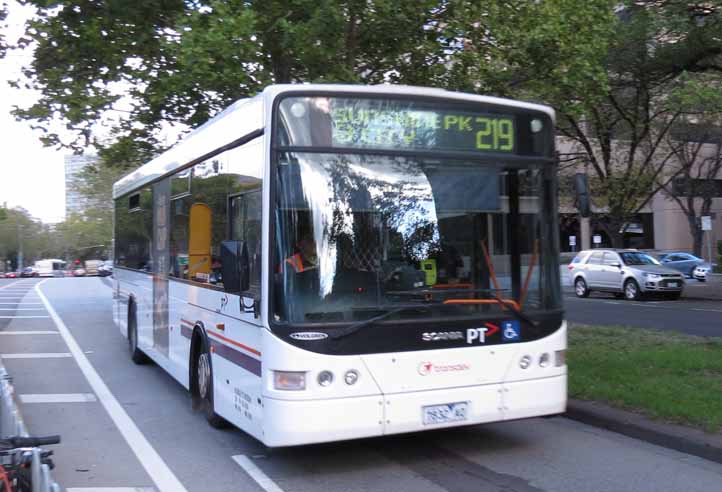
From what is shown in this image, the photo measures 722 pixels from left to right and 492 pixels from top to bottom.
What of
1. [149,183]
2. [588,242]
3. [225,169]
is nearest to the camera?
[225,169]

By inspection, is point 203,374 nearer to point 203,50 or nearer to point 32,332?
point 203,50

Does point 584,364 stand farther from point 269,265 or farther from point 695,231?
point 695,231

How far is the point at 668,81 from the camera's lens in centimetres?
2236

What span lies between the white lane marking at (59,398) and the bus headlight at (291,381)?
499 cm

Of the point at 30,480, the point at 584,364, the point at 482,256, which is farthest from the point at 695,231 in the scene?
the point at 30,480

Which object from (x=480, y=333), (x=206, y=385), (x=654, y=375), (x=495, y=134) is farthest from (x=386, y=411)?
(x=654, y=375)

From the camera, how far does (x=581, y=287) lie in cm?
2827

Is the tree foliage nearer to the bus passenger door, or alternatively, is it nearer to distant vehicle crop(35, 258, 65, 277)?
the bus passenger door

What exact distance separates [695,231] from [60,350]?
1456 inches

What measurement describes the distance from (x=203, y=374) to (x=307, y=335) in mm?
2715

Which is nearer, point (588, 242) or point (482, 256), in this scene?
point (482, 256)

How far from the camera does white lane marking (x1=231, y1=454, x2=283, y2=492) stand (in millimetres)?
5860

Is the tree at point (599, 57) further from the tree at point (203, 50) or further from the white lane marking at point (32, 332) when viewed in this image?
the white lane marking at point (32, 332)

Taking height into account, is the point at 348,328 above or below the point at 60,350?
above
